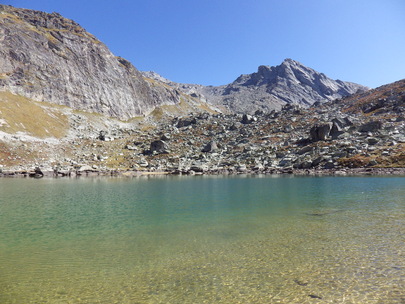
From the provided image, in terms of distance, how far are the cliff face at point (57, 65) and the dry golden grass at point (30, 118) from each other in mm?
8969

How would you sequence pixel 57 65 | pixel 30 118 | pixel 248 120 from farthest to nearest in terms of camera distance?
pixel 248 120 < pixel 57 65 < pixel 30 118

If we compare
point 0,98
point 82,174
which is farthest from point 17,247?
point 0,98

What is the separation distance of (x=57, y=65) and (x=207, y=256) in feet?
600

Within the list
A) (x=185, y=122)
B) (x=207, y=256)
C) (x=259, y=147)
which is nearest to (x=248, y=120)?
(x=185, y=122)

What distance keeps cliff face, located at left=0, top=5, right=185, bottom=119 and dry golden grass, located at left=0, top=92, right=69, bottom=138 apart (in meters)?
8.97

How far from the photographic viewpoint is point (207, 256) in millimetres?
16297

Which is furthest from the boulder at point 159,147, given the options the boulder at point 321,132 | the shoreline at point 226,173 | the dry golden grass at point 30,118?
the boulder at point 321,132

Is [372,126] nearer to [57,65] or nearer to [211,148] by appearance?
[211,148]

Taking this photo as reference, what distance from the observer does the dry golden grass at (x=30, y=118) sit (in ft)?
379

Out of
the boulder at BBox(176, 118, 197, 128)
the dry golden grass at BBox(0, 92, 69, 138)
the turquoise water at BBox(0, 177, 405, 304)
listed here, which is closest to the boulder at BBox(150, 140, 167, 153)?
the dry golden grass at BBox(0, 92, 69, 138)

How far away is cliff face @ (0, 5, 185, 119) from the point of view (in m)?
144

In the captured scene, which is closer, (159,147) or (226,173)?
(226,173)

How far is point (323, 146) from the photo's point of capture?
102 meters

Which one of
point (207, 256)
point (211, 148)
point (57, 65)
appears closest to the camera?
point (207, 256)
